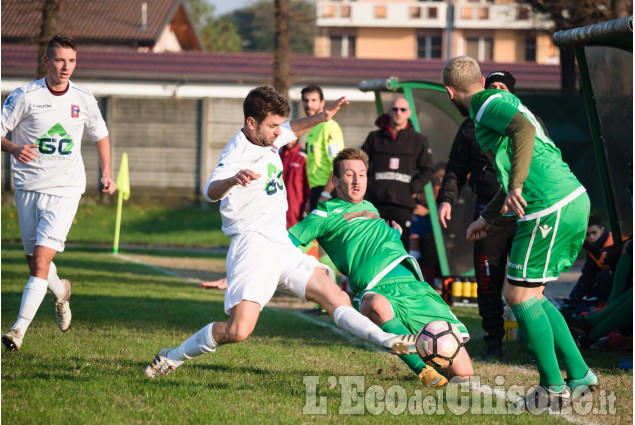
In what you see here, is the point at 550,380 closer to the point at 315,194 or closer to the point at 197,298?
the point at 315,194

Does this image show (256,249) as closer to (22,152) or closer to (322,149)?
(22,152)

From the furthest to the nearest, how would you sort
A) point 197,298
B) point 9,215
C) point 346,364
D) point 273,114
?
point 9,215 → point 197,298 → point 346,364 → point 273,114

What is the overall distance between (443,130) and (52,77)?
19.8 feet

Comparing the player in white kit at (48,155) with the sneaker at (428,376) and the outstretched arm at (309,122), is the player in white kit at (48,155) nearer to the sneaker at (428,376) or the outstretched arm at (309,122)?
the outstretched arm at (309,122)

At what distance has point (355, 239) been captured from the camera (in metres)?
5.87

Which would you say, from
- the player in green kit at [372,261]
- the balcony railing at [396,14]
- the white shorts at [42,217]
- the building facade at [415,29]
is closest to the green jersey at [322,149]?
the player in green kit at [372,261]

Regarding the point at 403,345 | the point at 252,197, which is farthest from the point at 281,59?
the point at 403,345

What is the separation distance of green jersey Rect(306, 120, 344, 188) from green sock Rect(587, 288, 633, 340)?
3.89m

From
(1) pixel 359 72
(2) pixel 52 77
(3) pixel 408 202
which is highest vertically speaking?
(1) pixel 359 72

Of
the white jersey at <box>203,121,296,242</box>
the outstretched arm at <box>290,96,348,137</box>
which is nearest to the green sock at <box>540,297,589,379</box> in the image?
the white jersey at <box>203,121,296,242</box>

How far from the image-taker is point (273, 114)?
5434 millimetres

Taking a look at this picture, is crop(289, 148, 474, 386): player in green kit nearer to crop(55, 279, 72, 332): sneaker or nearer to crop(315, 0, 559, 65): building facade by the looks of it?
crop(55, 279, 72, 332): sneaker

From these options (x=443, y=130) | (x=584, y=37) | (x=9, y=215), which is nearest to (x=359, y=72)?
→ (x=9, y=215)

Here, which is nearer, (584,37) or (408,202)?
(584,37)
